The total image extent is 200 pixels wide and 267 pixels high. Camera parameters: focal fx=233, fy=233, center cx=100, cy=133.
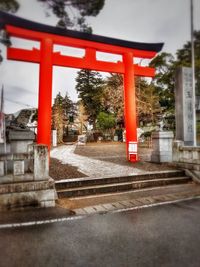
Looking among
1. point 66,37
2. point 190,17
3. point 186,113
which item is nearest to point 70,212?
point 186,113

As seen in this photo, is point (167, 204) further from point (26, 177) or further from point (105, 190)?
point (26, 177)

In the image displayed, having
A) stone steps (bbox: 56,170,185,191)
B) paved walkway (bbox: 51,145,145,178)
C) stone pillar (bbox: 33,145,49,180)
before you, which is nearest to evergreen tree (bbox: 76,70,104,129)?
paved walkway (bbox: 51,145,145,178)

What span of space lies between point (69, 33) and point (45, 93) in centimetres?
308

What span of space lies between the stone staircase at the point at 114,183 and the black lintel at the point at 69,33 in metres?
7.07

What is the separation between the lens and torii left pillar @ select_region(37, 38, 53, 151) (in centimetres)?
1029

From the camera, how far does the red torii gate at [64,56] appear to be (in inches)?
402

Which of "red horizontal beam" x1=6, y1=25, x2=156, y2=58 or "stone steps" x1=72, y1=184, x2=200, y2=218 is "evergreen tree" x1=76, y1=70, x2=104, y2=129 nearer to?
"red horizontal beam" x1=6, y1=25, x2=156, y2=58

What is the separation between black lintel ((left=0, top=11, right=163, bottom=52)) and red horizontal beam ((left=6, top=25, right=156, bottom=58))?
5.6 inches

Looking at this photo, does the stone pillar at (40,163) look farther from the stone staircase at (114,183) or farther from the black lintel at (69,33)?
the black lintel at (69,33)

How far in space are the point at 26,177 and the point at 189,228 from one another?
3.75 m

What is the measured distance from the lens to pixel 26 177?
18.5 feet

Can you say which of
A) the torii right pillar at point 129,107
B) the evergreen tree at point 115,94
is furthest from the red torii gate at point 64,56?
the evergreen tree at point 115,94

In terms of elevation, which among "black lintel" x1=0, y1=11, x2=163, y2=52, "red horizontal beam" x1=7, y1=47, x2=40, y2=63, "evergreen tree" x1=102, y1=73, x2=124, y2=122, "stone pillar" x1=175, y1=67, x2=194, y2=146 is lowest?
"stone pillar" x1=175, y1=67, x2=194, y2=146

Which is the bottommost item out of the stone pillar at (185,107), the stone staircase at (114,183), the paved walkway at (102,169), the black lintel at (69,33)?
the stone staircase at (114,183)
